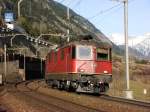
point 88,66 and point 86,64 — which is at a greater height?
point 86,64

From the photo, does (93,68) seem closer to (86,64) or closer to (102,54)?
(86,64)

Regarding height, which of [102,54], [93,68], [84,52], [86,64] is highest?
[84,52]

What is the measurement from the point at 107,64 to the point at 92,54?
4.31 feet

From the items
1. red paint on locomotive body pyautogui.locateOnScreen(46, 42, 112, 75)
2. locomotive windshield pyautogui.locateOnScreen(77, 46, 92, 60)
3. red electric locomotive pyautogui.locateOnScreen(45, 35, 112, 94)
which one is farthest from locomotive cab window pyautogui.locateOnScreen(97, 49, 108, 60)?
locomotive windshield pyautogui.locateOnScreen(77, 46, 92, 60)

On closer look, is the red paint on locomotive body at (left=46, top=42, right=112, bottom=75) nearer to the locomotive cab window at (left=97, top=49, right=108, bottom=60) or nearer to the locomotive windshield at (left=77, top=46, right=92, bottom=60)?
the locomotive windshield at (left=77, top=46, right=92, bottom=60)

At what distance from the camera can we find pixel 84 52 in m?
37.2

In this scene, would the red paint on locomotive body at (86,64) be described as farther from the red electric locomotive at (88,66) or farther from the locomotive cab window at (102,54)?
the locomotive cab window at (102,54)

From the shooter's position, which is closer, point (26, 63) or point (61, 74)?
point (61, 74)

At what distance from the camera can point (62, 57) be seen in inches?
1575

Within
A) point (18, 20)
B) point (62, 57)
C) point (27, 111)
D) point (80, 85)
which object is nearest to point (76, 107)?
point (27, 111)

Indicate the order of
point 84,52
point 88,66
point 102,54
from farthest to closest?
point 102,54, point 84,52, point 88,66

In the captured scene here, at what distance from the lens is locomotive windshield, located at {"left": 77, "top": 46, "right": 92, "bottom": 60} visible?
121ft

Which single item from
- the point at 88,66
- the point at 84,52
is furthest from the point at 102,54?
the point at 88,66

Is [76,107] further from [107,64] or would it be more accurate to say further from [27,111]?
[107,64]
